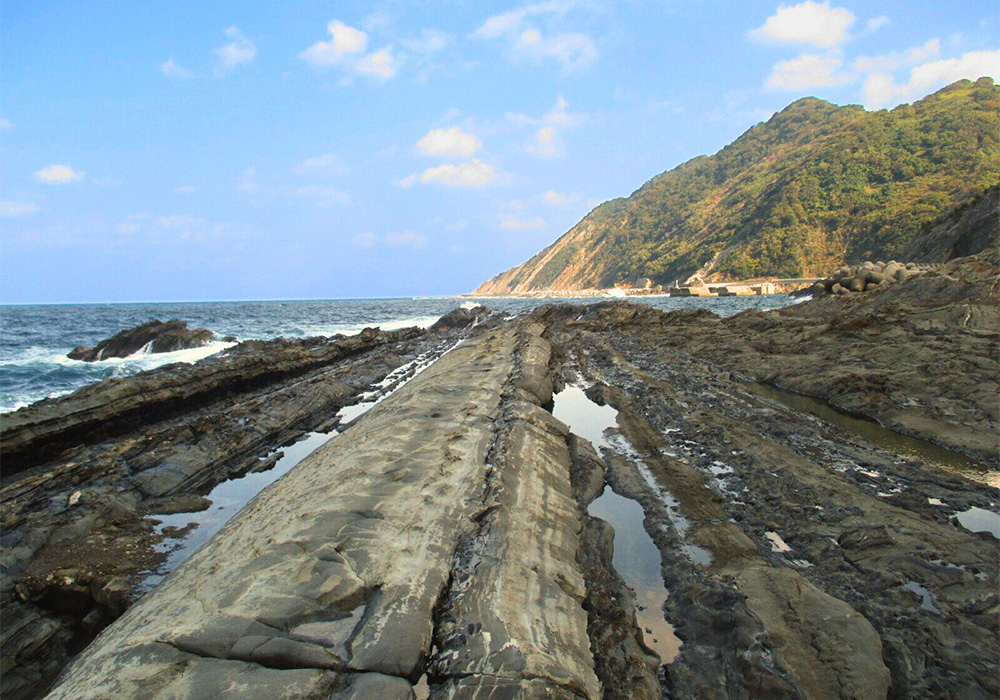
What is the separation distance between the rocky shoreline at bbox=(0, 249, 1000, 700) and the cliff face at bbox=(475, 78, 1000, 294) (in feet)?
136

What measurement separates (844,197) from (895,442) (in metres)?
81.1

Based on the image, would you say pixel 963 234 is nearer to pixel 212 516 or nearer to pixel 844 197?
pixel 212 516

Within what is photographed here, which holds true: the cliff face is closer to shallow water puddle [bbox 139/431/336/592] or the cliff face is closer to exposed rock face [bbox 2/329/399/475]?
exposed rock face [bbox 2/329/399/475]

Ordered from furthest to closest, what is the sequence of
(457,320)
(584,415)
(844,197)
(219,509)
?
1. (844,197)
2. (457,320)
3. (584,415)
4. (219,509)

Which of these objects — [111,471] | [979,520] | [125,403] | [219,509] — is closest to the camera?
[979,520]

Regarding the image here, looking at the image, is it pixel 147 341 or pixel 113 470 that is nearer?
pixel 113 470

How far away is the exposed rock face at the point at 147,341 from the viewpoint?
27.4 metres

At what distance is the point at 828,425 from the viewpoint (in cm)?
890

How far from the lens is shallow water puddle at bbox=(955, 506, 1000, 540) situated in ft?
16.6

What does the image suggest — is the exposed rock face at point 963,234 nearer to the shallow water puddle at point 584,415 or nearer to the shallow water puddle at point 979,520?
the shallow water puddle at point 584,415

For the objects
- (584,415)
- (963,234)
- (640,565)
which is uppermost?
(963,234)

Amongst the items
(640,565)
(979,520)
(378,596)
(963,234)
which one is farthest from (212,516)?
(963,234)

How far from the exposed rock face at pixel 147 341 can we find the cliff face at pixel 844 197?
53406 millimetres

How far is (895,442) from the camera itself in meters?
7.98
